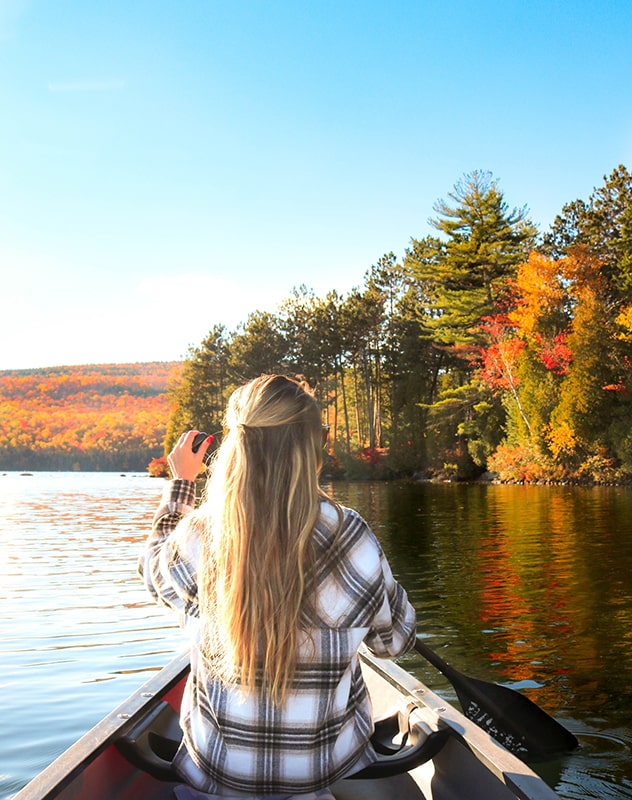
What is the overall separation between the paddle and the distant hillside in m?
99.3

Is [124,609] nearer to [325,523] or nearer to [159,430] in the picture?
[325,523]

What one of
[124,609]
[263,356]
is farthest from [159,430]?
[124,609]

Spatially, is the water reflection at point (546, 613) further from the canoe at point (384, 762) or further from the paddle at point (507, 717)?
the canoe at point (384, 762)

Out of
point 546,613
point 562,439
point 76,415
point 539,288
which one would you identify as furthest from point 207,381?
point 546,613

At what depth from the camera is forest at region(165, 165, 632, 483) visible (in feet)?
111

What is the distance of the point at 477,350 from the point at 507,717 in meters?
40.8

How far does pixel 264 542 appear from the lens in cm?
209

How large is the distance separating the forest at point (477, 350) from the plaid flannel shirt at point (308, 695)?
31.2 m

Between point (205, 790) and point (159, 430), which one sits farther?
point (159, 430)

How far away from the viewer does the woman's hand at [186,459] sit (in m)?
2.52

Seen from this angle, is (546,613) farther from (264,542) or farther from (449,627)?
(264,542)

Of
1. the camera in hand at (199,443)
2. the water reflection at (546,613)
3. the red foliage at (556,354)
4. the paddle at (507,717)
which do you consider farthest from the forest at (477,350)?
the camera in hand at (199,443)

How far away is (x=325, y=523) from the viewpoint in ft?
7.04

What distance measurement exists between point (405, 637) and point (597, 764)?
8.72ft
